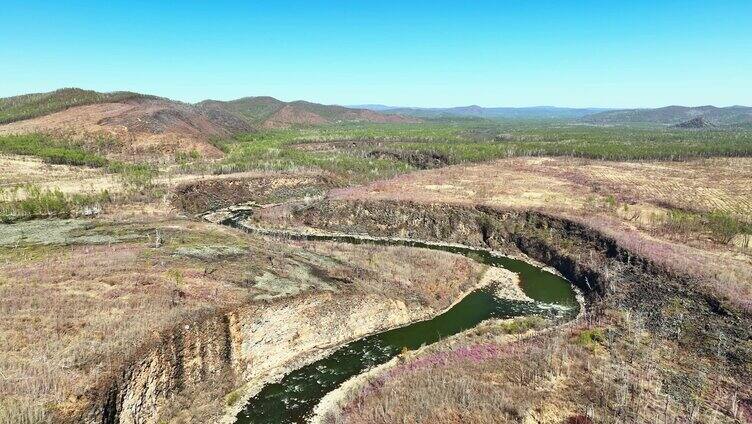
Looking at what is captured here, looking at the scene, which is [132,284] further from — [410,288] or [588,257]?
[588,257]

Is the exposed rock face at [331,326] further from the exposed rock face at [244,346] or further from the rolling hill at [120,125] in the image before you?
the rolling hill at [120,125]

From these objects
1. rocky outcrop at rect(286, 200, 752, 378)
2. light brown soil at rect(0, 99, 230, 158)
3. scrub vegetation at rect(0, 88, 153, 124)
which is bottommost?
rocky outcrop at rect(286, 200, 752, 378)

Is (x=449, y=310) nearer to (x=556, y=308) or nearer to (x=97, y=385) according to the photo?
(x=556, y=308)

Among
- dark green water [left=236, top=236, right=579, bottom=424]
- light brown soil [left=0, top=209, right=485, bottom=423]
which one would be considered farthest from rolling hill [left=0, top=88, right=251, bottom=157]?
dark green water [left=236, top=236, right=579, bottom=424]

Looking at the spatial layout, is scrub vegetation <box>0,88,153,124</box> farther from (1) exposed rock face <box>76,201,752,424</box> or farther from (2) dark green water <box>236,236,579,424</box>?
(2) dark green water <box>236,236,579,424</box>

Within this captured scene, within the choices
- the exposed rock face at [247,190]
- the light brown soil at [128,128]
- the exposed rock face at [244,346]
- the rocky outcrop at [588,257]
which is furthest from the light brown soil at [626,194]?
the light brown soil at [128,128]

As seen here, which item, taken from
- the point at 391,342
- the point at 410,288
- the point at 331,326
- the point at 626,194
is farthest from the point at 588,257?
the point at 626,194

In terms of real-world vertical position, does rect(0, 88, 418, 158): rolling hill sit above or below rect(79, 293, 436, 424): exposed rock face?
above

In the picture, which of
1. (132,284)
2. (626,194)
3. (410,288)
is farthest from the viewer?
(626,194)
